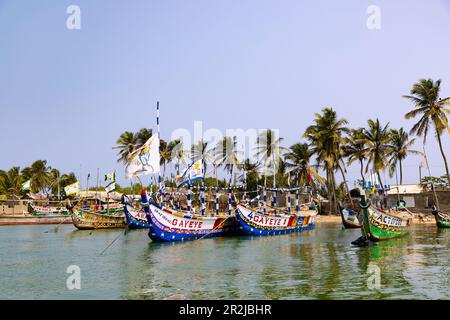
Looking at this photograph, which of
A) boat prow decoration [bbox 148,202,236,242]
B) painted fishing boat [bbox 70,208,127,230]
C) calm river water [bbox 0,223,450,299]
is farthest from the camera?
painted fishing boat [bbox 70,208,127,230]

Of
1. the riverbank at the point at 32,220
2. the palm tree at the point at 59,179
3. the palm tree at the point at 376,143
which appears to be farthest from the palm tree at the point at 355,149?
the palm tree at the point at 59,179

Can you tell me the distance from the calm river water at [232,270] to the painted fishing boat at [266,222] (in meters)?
6.05

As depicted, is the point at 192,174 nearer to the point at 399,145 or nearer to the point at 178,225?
the point at 178,225

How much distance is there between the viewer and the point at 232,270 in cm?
2227

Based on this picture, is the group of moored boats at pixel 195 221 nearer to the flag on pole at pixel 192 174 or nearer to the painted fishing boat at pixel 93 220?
the painted fishing boat at pixel 93 220

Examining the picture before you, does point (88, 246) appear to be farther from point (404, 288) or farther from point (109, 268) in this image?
point (404, 288)

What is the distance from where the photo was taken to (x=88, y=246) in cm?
3516

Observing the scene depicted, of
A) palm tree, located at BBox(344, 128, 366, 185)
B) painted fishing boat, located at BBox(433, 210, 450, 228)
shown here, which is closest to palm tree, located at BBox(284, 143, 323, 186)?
palm tree, located at BBox(344, 128, 366, 185)

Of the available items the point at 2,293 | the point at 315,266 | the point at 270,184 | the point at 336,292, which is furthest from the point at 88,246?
the point at 270,184

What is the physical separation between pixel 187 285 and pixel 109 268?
677 cm

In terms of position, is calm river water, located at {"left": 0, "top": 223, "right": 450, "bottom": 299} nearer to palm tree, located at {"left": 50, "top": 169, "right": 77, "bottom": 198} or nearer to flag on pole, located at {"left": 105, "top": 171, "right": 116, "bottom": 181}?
flag on pole, located at {"left": 105, "top": 171, "right": 116, "bottom": 181}

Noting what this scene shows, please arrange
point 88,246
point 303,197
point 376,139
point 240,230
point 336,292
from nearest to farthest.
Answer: point 336,292
point 88,246
point 240,230
point 376,139
point 303,197

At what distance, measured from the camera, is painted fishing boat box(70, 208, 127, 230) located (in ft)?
176

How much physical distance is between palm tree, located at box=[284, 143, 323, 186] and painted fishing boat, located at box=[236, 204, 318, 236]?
22.6m
